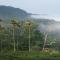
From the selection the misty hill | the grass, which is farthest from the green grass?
the misty hill

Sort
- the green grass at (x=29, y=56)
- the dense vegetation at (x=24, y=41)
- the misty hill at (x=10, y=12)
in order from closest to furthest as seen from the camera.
Result: the green grass at (x=29, y=56) < the dense vegetation at (x=24, y=41) < the misty hill at (x=10, y=12)

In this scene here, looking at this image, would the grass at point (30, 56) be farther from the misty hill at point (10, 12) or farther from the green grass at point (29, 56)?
the misty hill at point (10, 12)

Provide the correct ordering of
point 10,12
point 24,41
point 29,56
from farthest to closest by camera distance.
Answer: point 10,12 → point 24,41 → point 29,56

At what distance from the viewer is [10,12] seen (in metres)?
9.74

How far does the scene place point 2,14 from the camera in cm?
948

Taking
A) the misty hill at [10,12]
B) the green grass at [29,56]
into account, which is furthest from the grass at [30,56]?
the misty hill at [10,12]

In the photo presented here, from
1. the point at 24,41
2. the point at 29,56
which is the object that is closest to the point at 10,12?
the point at 24,41

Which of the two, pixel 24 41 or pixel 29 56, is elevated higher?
pixel 24 41

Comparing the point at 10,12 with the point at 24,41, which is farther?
the point at 10,12

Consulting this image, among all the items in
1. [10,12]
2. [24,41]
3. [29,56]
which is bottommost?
[29,56]

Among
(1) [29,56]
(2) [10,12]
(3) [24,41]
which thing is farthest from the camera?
(2) [10,12]

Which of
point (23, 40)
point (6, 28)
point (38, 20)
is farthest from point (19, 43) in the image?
point (38, 20)

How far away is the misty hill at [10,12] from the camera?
9.03 m

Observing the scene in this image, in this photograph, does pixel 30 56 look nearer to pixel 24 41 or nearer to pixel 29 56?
pixel 29 56
